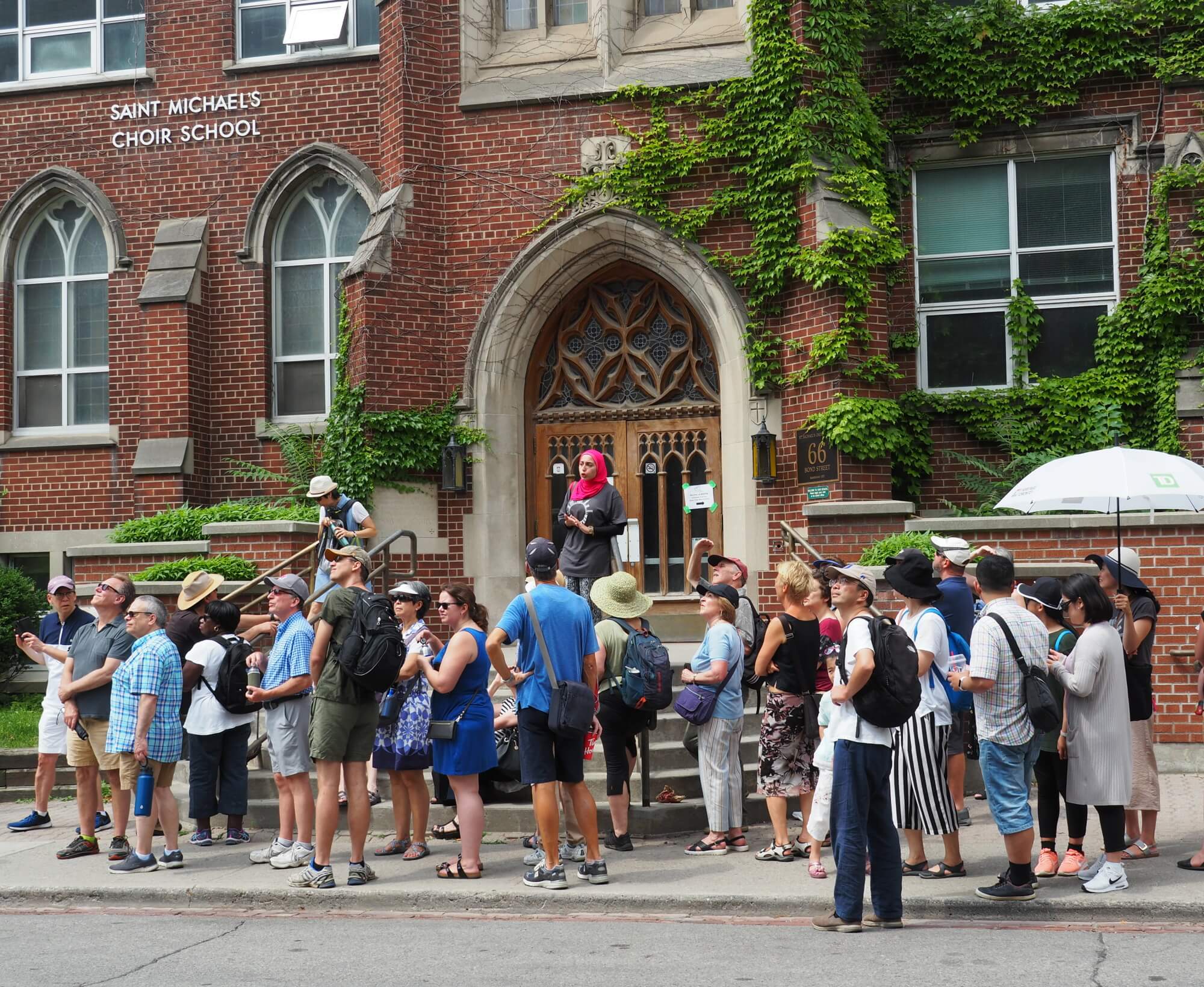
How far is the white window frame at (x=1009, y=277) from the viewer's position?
14.1 metres

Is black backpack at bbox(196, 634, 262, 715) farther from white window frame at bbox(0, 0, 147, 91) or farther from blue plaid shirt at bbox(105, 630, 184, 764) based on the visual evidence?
white window frame at bbox(0, 0, 147, 91)

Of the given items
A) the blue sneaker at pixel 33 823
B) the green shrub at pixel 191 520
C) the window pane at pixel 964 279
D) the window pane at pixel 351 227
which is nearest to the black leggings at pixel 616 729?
Answer: the blue sneaker at pixel 33 823

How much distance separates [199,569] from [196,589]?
289 centimetres

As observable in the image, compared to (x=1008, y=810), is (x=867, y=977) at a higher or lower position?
lower

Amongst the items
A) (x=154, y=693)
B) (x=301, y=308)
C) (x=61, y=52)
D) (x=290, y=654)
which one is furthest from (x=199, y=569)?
(x=61, y=52)

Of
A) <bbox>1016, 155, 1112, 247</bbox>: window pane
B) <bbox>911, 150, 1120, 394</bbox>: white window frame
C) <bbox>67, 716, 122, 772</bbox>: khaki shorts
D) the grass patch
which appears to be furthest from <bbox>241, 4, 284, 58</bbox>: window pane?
<bbox>67, 716, 122, 772</bbox>: khaki shorts

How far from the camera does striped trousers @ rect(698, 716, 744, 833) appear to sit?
8703 mm

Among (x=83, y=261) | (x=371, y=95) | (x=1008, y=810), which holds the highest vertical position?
(x=371, y=95)

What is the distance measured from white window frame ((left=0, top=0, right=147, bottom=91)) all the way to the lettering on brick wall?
1.85ft

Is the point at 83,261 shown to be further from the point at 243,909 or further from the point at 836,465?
the point at 243,909

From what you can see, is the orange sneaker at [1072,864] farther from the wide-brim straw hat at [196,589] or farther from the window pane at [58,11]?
the window pane at [58,11]

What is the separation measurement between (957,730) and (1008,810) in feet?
4.69

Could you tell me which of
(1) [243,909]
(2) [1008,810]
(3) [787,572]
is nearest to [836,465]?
(3) [787,572]

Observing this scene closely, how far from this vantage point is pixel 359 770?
817cm
